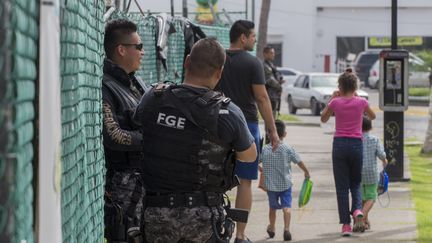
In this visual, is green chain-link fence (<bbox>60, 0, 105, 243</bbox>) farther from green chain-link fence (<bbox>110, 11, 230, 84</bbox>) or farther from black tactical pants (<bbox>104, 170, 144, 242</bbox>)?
green chain-link fence (<bbox>110, 11, 230, 84</bbox>)

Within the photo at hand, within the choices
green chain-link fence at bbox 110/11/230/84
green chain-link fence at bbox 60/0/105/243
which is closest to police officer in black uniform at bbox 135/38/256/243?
green chain-link fence at bbox 60/0/105/243

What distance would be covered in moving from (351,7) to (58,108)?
198 feet

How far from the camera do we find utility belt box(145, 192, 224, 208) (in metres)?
5.39

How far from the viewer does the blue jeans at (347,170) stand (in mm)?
10000

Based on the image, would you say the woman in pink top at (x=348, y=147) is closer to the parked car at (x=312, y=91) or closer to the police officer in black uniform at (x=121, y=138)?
the police officer in black uniform at (x=121, y=138)

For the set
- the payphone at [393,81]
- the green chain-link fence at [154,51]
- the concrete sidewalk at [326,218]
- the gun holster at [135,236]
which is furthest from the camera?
the payphone at [393,81]

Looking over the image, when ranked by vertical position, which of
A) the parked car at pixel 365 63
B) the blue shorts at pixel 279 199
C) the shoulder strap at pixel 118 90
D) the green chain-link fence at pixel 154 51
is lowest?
the blue shorts at pixel 279 199

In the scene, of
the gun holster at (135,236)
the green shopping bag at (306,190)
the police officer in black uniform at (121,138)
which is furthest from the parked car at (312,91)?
the gun holster at (135,236)

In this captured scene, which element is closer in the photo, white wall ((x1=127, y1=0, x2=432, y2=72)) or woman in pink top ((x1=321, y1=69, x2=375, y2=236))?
woman in pink top ((x1=321, y1=69, x2=375, y2=236))

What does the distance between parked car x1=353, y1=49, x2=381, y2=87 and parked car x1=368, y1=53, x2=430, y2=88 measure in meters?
1.01

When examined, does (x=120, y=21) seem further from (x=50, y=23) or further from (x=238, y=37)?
(x=50, y=23)

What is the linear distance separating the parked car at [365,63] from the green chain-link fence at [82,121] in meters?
50.1

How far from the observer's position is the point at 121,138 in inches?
237

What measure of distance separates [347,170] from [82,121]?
19.4 ft
